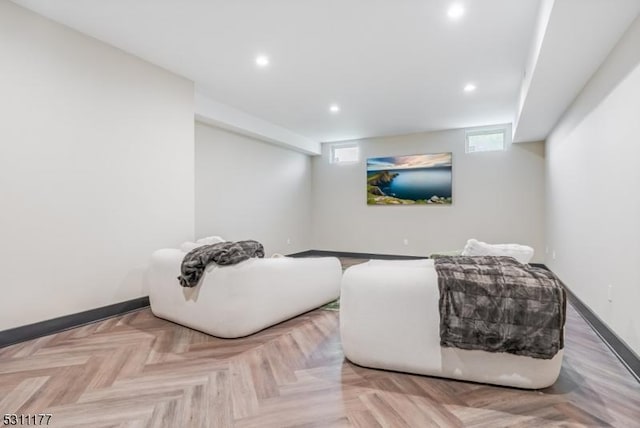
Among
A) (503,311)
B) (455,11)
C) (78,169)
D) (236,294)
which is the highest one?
(455,11)

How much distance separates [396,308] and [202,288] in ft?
5.66

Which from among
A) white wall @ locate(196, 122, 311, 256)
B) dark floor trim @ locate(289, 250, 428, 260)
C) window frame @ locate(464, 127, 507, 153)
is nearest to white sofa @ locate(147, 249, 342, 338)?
white wall @ locate(196, 122, 311, 256)

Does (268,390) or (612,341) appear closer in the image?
(268,390)

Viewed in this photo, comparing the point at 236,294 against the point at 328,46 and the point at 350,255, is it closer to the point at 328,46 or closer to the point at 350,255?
the point at 328,46

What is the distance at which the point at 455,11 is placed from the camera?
110 inches

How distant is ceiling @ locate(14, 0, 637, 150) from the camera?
2.79 metres

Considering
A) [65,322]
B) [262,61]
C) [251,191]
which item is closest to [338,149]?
[251,191]

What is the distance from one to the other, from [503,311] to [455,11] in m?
2.47

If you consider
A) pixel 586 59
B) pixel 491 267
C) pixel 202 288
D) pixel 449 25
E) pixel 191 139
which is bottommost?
pixel 202 288

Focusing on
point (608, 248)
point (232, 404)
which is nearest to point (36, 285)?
point (232, 404)

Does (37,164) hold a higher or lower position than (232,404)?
higher

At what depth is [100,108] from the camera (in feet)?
10.9

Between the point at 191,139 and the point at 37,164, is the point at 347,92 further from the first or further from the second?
the point at 37,164

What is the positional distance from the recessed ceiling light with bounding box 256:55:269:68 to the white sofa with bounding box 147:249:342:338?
2.24 metres
